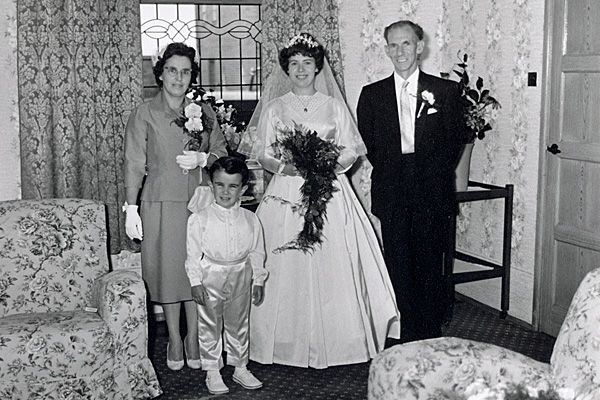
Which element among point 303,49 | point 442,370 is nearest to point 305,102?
point 303,49

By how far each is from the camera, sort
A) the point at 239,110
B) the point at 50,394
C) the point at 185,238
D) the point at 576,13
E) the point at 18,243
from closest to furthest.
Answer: the point at 50,394 < the point at 18,243 < the point at 185,238 < the point at 576,13 < the point at 239,110

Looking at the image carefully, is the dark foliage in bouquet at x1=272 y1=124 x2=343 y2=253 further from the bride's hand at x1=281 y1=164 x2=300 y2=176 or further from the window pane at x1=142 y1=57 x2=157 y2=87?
the window pane at x1=142 y1=57 x2=157 y2=87

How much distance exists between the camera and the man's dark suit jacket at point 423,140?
406 centimetres

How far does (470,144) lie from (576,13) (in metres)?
1.02

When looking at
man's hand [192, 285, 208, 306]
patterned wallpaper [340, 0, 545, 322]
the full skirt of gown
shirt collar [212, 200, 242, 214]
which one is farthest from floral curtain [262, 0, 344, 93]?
man's hand [192, 285, 208, 306]

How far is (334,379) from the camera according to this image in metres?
3.86

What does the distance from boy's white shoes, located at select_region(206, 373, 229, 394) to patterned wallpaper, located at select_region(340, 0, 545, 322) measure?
2144 millimetres

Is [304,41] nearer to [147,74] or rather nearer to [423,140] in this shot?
[423,140]

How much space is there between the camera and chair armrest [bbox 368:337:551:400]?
2342 mm

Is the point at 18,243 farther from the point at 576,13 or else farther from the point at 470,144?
the point at 576,13

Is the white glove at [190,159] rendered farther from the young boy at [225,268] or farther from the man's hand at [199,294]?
the man's hand at [199,294]

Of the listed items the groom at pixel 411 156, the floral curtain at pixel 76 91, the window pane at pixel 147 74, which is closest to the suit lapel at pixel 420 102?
the groom at pixel 411 156

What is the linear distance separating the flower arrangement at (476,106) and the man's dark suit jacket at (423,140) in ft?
2.17

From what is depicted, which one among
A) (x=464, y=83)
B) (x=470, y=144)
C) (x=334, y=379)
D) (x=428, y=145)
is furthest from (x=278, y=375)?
(x=464, y=83)
